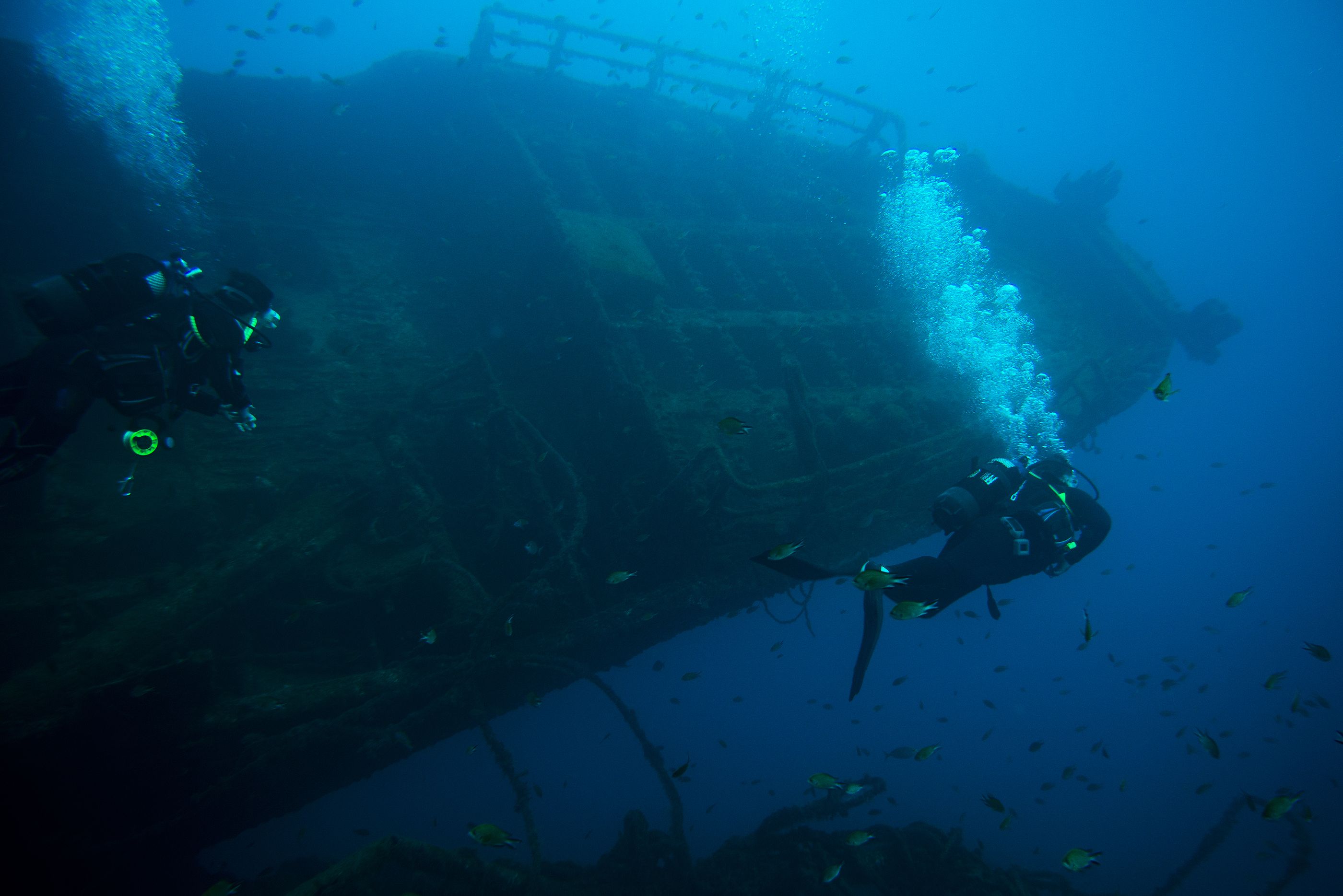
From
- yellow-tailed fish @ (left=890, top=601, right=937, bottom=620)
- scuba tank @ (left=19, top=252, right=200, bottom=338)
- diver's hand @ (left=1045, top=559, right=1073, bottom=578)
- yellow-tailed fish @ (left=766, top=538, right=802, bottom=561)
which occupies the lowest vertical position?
diver's hand @ (left=1045, top=559, right=1073, bottom=578)

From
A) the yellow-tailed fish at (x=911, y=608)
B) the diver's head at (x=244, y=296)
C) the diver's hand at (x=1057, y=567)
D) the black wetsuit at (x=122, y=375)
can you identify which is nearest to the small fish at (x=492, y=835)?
the yellow-tailed fish at (x=911, y=608)

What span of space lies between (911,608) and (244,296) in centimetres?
574

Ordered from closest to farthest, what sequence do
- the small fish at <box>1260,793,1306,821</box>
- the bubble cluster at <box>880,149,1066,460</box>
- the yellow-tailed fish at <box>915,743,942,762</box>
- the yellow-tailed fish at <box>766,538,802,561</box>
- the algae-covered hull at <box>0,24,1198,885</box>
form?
the algae-covered hull at <box>0,24,1198,885</box> < the yellow-tailed fish at <box>766,538,802,561</box> < the small fish at <box>1260,793,1306,821</box> < the yellow-tailed fish at <box>915,743,942,762</box> < the bubble cluster at <box>880,149,1066,460</box>

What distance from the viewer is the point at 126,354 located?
3586 mm

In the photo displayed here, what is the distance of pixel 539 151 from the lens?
9664 millimetres

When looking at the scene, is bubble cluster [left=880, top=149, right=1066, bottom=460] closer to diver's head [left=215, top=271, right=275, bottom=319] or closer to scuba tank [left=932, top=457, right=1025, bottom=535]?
scuba tank [left=932, top=457, right=1025, bottom=535]

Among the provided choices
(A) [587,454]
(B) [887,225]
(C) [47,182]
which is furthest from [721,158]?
(C) [47,182]

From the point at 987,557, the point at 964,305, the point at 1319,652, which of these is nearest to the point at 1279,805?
the point at 1319,652

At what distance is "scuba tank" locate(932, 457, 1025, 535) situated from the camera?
4.45 metres

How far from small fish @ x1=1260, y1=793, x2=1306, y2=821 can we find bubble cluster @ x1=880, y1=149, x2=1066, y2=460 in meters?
4.74

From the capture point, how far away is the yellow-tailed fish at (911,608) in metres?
4.14

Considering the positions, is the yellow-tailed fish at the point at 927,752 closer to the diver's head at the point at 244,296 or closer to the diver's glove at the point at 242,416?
the diver's glove at the point at 242,416

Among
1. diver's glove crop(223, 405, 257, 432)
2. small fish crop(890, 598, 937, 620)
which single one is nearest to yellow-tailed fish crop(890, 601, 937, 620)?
small fish crop(890, 598, 937, 620)

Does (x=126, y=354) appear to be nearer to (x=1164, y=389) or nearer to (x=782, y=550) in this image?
(x=782, y=550)
